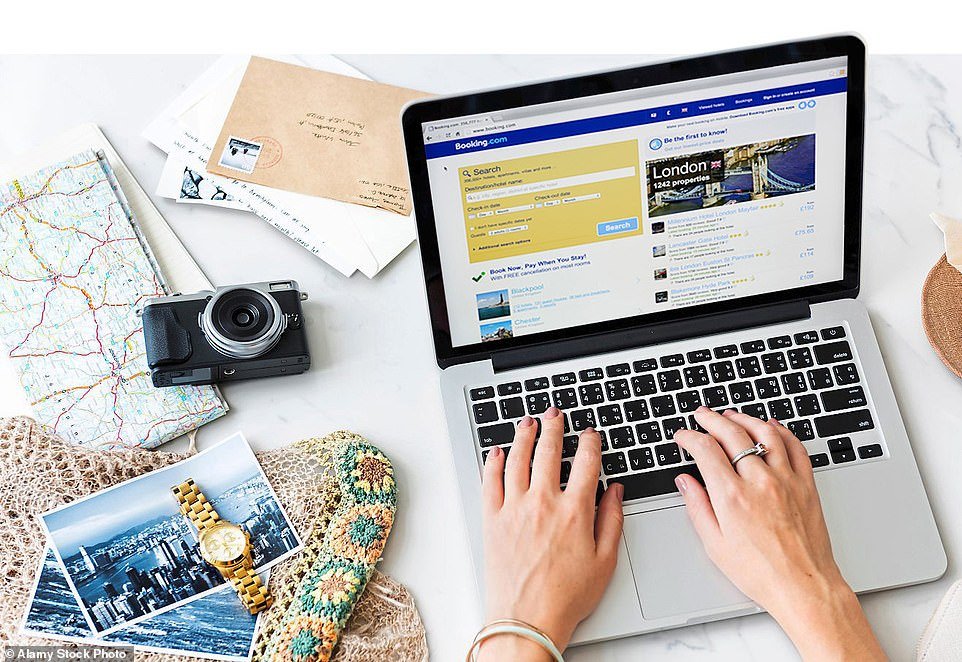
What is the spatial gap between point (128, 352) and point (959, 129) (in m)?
0.91

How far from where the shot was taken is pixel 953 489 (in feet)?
2.75

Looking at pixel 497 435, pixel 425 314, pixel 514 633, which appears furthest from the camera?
pixel 425 314

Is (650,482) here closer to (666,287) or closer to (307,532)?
(666,287)

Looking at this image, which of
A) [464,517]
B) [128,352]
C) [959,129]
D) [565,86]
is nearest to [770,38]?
[959,129]

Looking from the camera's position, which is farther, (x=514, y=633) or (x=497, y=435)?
(x=497, y=435)

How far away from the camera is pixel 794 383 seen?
0.85m

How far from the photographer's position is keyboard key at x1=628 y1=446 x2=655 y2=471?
82cm

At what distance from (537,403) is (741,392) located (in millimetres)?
187

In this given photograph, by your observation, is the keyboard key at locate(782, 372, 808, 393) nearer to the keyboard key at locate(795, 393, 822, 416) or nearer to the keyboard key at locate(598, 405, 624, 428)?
the keyboard key at locate(795, 393, 822, 416)

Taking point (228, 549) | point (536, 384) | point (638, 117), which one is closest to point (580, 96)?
point (638, 117)

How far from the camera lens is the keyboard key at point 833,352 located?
0.86 m

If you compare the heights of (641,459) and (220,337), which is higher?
(220,337)

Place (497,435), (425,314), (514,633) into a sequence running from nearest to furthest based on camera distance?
(514,633)
(497,435)
(425,314)

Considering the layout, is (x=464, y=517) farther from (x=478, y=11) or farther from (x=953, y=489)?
(x=478, y=11)
